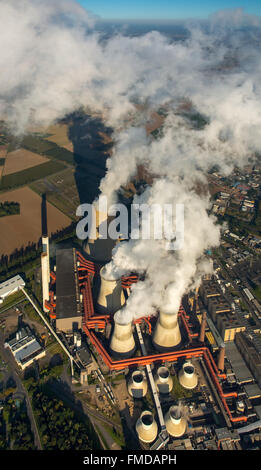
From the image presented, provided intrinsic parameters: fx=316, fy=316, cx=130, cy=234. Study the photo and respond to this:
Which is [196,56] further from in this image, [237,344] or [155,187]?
[237,344]

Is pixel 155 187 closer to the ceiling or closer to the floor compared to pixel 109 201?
closer to the ceiling

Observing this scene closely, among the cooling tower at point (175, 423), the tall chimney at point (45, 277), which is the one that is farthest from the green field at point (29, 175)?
the cooling tower at point (175, 423)

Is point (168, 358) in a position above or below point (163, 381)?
above

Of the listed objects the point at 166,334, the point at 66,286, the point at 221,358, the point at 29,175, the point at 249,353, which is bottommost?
the point at 249,353

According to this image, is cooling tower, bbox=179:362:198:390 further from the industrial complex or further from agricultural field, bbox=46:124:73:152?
A: agricultural field, bbox=46:124:73:152

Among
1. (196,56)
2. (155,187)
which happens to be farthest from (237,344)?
(196,56)

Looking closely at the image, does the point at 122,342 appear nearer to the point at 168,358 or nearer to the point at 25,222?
the point at 168,358

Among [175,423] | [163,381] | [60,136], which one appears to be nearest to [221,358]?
[163,381]
